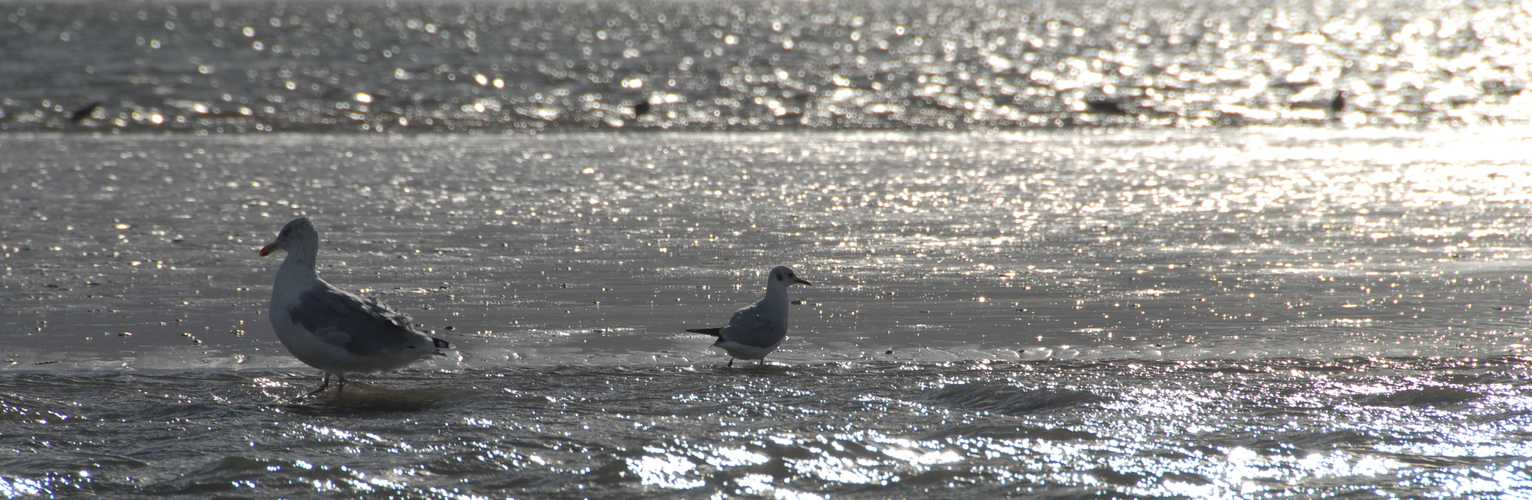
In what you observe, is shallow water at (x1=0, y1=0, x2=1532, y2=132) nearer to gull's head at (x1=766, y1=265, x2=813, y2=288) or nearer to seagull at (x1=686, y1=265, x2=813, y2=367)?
gull's head at (x1=766, y1=265, x2=813, y2=288)

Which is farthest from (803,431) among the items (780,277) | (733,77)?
(733,77)

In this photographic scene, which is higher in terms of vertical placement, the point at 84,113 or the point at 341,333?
the point at 84,113

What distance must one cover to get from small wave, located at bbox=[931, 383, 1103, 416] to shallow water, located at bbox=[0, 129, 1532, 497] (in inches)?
0.8

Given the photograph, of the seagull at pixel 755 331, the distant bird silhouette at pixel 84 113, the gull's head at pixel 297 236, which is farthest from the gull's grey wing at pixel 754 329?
the distant bird silhouette at pixel 84 113

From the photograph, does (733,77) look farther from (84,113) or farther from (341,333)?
(341,333)

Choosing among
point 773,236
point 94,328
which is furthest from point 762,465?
point 773,236

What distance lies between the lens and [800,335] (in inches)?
292

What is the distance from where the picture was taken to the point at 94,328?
718 cm

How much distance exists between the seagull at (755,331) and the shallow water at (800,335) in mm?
176

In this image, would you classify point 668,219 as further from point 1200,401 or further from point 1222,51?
point 1222,51

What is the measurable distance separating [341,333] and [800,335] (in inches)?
93.3

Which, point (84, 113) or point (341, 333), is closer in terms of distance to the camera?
point (341, 333)

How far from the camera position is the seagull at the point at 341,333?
6105mm

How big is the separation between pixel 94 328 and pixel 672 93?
20138 mm
